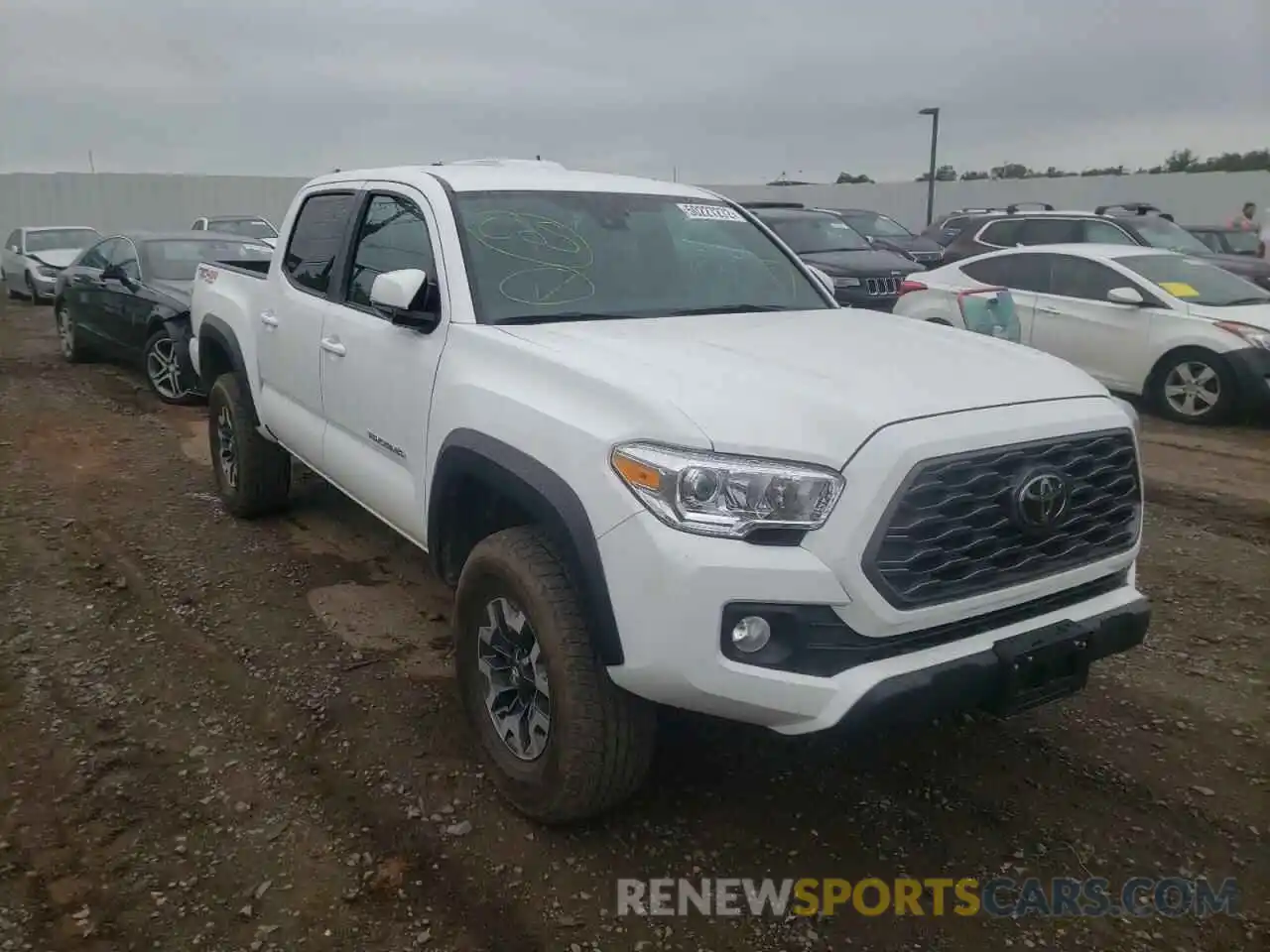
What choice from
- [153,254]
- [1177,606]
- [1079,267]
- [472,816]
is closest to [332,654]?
[472,816]

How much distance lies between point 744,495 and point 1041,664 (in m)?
0.98

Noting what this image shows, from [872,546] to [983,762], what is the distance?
4.60 feet

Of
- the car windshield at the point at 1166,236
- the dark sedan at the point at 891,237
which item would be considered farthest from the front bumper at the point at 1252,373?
the dark sedan at the point at 891,237

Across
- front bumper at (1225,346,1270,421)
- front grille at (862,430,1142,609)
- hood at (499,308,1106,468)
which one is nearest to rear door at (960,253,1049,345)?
front bumper at (1225,346,1270,421)

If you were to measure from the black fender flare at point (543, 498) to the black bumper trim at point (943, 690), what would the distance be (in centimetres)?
65

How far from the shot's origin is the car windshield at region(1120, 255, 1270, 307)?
898cm

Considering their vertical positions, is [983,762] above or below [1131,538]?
below

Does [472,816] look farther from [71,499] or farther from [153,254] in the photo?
[153,254]

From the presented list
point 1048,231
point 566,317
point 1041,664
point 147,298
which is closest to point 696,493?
point 1041,664

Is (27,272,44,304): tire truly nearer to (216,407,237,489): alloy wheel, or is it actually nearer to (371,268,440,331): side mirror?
(216,407,237,489): alloy wheel

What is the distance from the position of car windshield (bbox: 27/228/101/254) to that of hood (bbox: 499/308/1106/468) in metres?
19.0

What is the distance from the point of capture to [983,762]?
11.5 feet

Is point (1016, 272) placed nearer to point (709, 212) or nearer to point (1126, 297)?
point (1126, 297)

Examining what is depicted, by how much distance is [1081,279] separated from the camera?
9555mm
